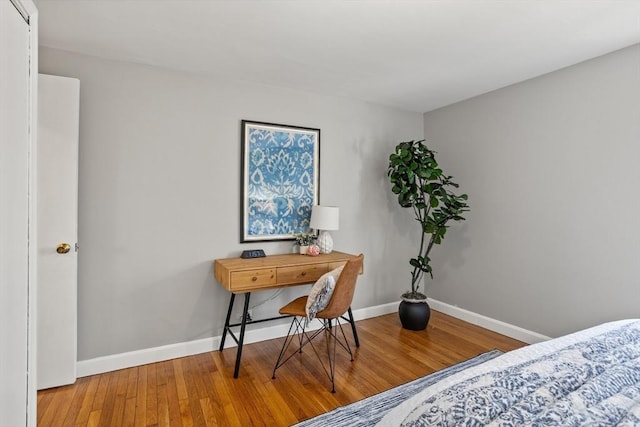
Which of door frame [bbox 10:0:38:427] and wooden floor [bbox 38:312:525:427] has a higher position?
door frame [bbox 10:0:38:427]

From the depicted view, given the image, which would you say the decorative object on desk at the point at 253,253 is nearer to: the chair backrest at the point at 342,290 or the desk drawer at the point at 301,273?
the desk drawer at the point at 301,273

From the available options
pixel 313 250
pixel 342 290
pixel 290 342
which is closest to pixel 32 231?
pixel 342 290

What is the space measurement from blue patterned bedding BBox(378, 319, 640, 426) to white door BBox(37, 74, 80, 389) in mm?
2341

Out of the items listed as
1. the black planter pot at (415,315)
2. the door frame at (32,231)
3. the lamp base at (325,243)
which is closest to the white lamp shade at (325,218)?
the lamp base at (325,243)

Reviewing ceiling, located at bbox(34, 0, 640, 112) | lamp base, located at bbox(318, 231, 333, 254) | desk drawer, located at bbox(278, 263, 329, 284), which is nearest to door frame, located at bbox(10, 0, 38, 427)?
ceiling, located at bbox(34, 0, 640, 112)

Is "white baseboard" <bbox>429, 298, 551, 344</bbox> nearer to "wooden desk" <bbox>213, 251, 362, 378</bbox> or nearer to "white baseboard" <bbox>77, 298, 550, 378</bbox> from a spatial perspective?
"white baseboard" <bbox>77, 298, 550, 378</bbox>

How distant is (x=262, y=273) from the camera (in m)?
2.60

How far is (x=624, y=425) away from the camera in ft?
2.91

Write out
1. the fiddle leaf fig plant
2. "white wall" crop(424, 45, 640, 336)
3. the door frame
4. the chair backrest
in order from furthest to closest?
the fiddle leaf fig plant, "white wall" crop(424, 45, 640, 336), the chair backrest, the door frame

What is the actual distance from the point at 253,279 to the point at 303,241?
2.58ft

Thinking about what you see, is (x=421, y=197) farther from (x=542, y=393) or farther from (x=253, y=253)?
(x=542, y=393)

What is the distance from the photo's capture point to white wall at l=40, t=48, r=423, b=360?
8.19ft

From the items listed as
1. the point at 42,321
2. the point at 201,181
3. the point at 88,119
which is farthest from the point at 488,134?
the point at 42,321

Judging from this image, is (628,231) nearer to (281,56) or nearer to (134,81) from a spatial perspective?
(281,56)
